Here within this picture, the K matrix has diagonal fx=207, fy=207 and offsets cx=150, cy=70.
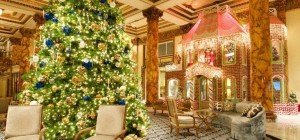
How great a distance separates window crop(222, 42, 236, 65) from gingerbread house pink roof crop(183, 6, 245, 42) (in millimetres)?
4015

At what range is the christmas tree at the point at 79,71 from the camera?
3.99 m

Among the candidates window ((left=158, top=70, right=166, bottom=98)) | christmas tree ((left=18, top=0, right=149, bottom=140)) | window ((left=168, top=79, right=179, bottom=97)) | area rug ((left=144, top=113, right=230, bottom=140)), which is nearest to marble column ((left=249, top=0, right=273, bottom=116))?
area rug ((left=144, top=113, right=230, bottom=140))

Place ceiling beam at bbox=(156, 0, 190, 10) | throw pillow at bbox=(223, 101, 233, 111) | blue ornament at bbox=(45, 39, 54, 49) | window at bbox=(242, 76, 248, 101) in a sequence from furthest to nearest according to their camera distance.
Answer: window at bbox=(242, 76, 248, 101) → ceiling beam at bbox=(156, 0, 190, 10) → throw pillow at bbox=(223, 101, 233, 111) → blue ornament at bbox=(45, 39, 54, 49)

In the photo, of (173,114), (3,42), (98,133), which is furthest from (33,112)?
(3,42)

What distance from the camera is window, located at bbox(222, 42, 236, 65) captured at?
1124cm

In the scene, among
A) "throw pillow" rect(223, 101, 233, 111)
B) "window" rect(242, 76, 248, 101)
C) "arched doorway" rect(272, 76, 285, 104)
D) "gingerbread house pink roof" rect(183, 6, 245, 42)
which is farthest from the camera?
"window" rect(242, 76, 248, 101)

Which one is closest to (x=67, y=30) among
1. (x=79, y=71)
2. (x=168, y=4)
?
(x=79, y=71)

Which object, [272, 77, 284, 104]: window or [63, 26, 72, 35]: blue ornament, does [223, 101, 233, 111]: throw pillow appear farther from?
[63, 26, 72, 35]: blue ornament

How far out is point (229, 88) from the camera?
11.2 m

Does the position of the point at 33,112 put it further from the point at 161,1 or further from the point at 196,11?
the point at 196,11

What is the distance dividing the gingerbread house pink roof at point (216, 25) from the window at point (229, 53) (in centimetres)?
401

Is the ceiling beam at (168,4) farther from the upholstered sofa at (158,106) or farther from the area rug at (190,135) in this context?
the area rug at (190,135)

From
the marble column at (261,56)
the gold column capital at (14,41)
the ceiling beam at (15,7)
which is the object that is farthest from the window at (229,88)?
the gold column capital at (14,41)

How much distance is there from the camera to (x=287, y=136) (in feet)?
16.4
